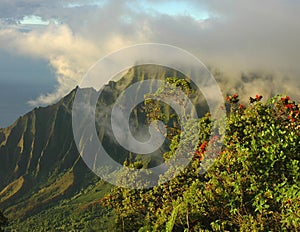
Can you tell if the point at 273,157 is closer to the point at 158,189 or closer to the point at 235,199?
the point at 235,199

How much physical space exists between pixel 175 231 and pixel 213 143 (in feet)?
15.0

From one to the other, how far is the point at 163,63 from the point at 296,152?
950 centimetres

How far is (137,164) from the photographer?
83.5ft

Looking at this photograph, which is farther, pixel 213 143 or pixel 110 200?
pixel 110 200

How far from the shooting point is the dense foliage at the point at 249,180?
534 inches

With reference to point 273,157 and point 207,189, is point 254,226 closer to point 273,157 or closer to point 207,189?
point 273,157

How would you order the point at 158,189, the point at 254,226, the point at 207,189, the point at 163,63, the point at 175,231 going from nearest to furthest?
the point at 254,226 → the point at 207,189 → the point at 175,231 → the point at 163,63 → the point at 158,189

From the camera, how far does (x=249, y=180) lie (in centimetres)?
1452

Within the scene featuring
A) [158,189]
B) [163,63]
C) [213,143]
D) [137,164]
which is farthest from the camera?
[137,164]

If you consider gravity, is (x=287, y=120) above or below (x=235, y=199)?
above

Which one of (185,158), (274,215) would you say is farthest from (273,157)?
(185,158)

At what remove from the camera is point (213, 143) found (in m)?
19.9

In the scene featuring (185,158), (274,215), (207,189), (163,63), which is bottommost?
(274,215)

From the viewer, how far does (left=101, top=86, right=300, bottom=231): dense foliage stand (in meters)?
13.6
